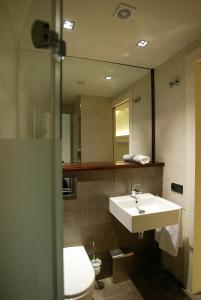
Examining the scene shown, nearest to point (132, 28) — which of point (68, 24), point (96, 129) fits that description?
point (68, 24)

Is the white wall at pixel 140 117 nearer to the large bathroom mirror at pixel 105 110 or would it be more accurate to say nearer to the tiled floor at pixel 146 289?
the large bathroom mirror at pixel 105 110

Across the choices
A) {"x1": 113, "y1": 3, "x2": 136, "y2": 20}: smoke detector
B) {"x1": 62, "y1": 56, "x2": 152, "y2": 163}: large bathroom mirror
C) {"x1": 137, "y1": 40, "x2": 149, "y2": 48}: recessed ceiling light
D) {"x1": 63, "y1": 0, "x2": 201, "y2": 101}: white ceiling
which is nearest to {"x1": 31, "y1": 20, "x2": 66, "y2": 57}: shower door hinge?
{"x1": 63, "y1": 0, "x2": 201, "y2": 101}: white ceiling

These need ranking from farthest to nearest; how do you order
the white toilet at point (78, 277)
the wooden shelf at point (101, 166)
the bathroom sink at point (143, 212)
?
the wooden shelf at point (101, 166), the bathroom sink at point (143, 212), the white toilet at point (78, 277)

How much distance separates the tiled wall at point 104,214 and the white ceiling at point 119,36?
2.92 feet

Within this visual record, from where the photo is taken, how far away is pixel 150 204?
6.22ft

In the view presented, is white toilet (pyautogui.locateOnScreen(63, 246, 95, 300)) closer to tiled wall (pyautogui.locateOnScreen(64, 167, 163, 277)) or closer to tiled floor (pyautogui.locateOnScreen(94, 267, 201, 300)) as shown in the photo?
tiled wall (pyautogui.locateOnScreen(64, 167, 163, 277))

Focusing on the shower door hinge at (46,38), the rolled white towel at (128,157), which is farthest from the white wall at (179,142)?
the shower door hinge at (46,38)

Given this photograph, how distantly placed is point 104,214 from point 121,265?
54cm

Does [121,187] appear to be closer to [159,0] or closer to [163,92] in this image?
[163,92]

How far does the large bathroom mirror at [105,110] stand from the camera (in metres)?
1.88

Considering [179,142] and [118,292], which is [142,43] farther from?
[118,292]

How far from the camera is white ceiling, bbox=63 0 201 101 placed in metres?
1.21

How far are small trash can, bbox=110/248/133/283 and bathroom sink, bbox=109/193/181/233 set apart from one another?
1.48ft

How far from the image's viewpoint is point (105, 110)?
6.76 feet
